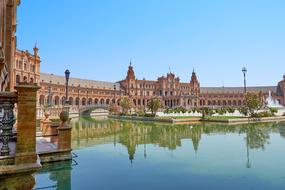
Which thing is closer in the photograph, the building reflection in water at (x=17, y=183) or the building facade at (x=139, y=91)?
the building reflection in water at (x=17, y=183)

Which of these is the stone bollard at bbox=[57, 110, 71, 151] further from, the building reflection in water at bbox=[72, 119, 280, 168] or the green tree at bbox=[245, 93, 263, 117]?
the green tree at bbox=[245, 93, 263, 117]

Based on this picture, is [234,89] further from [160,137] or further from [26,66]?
[160,137]

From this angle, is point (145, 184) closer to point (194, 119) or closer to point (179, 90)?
point (194, 119)

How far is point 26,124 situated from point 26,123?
2 centimetres

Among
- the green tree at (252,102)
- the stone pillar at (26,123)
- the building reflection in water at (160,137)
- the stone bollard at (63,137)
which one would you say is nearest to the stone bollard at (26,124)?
the stone pillar at (26,123)

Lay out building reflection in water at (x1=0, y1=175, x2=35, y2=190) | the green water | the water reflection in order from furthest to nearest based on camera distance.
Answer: the green water → the water reflection → building reflection in water at (x1=0, y1=175, x2=35, y2=190)

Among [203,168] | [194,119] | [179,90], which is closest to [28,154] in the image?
[203,168]

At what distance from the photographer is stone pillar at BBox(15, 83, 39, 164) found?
458 cm

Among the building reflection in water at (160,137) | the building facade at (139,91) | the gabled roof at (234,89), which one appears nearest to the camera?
the building reflection in water at (160,137)

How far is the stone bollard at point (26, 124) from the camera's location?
15.0 feet

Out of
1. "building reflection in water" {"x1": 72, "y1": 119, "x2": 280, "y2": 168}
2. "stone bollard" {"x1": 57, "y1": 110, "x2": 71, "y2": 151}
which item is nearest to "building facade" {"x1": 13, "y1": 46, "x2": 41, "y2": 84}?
"building reflection in water" {"x1": 72, "y1": 119, "x2": 280, "y2": 168}

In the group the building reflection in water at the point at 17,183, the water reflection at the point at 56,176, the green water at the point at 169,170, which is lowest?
the green water at the point at 169,170

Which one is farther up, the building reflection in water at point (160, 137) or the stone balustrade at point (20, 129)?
the stone balustrade at point (20, 129)

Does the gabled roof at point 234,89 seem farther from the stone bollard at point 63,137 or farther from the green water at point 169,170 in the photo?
the stone bollard at point 63,137
